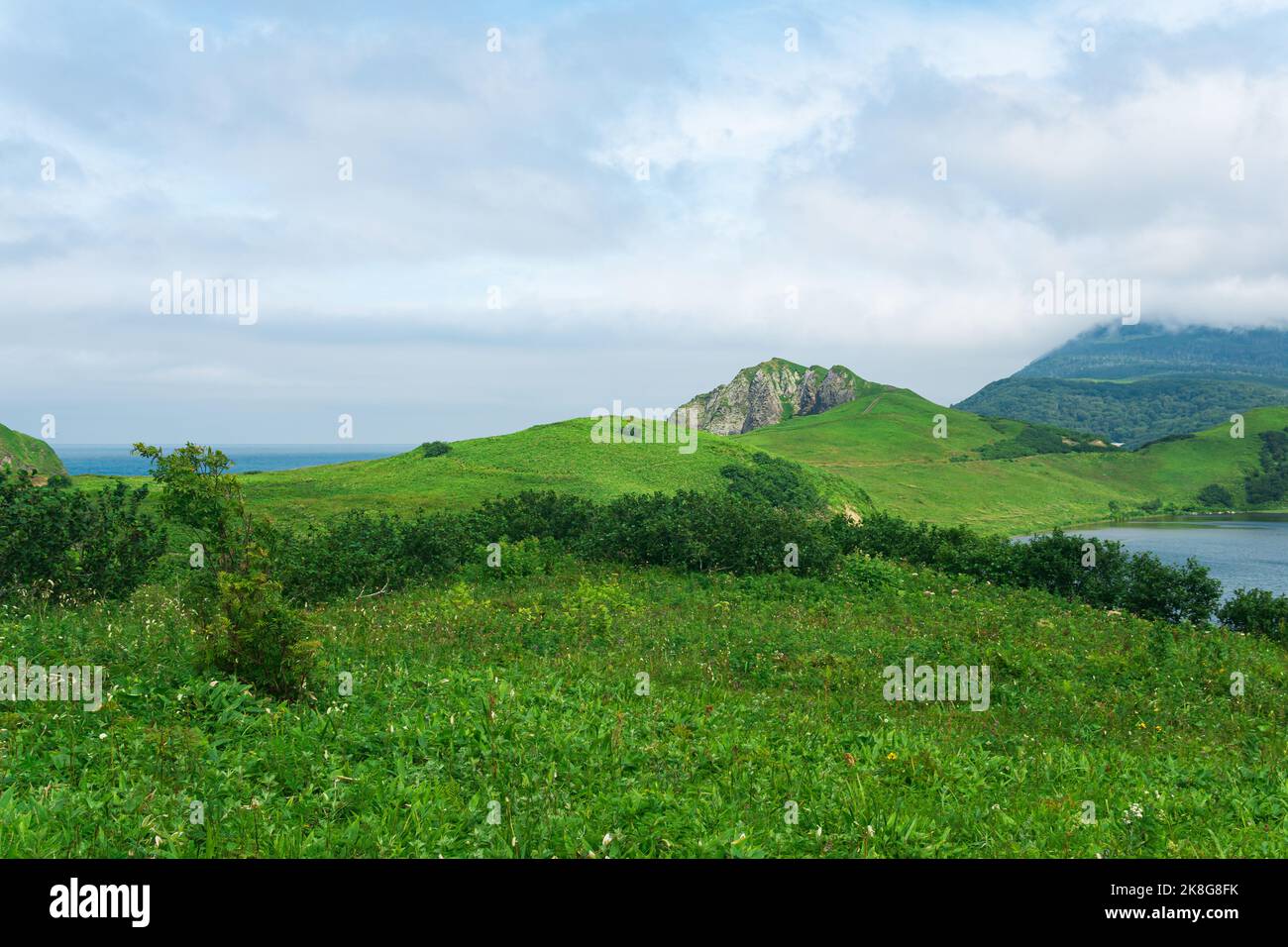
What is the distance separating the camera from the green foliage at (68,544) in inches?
555

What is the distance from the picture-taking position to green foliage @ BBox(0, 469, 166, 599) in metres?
14.1

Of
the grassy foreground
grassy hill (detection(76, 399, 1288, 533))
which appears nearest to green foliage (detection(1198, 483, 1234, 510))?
grassy hill (detection(76, 399, 1288, 533))

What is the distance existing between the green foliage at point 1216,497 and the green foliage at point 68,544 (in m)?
143

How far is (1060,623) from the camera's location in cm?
2152

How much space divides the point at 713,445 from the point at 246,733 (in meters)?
67.3

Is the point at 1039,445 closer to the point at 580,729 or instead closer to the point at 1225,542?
the point at 1225,542

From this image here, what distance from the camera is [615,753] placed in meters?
8.25

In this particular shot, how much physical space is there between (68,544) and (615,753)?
538 inches

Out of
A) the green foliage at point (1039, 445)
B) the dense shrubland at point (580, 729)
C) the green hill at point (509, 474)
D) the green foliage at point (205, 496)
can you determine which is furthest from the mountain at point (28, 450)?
the green foliage at point (1039, 445)

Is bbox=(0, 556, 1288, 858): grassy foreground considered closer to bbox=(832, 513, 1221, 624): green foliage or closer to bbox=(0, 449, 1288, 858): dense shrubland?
bbox=(0, 449, 1288, 858): dense shrubland

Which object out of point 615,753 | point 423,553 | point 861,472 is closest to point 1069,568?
point 423,553

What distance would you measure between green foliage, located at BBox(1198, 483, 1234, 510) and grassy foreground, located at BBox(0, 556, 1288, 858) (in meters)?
126

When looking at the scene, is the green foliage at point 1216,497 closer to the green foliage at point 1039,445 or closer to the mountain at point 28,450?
the green foliage at point 1039,445
